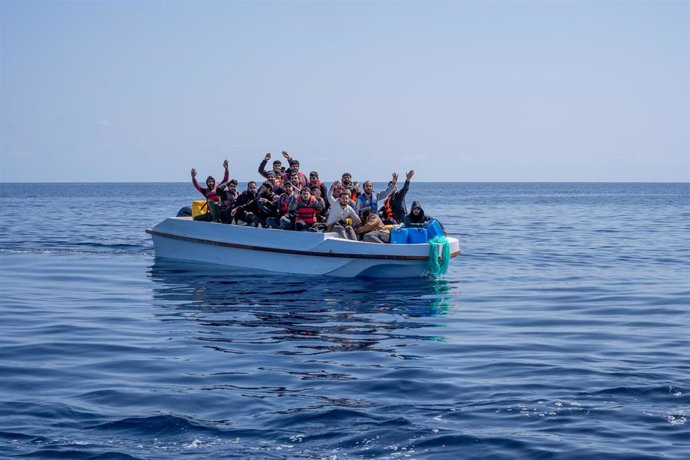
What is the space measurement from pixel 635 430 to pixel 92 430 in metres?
4.95

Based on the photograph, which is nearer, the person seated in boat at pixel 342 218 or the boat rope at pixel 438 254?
the boat rope at pixel 438 254

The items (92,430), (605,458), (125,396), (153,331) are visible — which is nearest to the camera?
(605,458)

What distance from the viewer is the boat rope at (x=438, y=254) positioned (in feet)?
62.0

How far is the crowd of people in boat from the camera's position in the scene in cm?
1958

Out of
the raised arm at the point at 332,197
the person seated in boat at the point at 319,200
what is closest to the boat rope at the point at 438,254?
the raised arm at the point at 332,197

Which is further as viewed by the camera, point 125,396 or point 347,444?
point 125,396

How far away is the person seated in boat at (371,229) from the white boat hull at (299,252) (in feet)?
1.01

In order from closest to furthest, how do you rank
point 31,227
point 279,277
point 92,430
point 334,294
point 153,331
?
point 92,430
point 153,331
point 334,294
point 279,277
point 31,227

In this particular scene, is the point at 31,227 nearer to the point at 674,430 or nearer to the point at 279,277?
the point at 279,277

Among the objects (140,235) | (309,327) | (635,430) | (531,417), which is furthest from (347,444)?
(140,235)

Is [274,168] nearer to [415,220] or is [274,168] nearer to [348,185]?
[348,185]

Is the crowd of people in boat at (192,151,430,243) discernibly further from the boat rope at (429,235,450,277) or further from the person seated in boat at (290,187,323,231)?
the boat rope at (429,235,450,277)

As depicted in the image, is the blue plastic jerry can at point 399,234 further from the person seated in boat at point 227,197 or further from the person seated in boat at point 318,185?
the person seated in boat at point 227,197

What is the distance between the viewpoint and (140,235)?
35250mm
